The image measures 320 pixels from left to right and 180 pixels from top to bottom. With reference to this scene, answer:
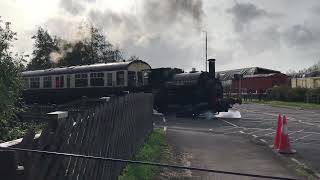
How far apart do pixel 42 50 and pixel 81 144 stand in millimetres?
77066

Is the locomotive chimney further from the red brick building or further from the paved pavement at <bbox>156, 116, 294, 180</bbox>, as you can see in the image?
the red brick building

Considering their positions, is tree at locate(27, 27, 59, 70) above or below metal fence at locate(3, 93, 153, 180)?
above

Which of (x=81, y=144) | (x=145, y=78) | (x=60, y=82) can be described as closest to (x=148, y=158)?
(x=81, y=144)

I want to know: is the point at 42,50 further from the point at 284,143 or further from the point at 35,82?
the point at 284,143

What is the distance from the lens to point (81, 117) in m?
4.82

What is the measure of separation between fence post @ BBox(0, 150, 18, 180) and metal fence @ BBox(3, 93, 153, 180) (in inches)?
2.9

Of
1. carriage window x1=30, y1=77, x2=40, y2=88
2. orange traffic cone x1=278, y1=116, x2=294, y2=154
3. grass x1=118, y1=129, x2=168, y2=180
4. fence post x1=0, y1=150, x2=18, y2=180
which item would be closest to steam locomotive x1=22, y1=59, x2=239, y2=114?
carriage window x1=30, y1=77, x2=40, y2=88

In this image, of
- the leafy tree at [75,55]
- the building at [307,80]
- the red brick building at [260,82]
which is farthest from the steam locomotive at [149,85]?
the leafy tree at [75,55]

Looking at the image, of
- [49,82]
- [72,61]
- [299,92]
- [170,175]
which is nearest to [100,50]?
[72,61]

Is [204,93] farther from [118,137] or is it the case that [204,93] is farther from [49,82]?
[118,137]

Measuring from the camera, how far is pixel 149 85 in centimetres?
2711

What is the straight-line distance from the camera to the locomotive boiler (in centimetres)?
2517

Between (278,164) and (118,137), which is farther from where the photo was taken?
(278,164)

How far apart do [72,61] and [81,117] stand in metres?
70.8
